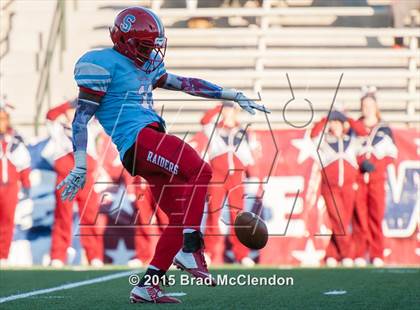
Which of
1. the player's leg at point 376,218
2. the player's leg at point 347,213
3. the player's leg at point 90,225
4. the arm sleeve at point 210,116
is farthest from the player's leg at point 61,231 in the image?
the player's leg at point 376,218

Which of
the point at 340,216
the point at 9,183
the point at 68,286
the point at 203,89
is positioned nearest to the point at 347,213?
the point at 340,216

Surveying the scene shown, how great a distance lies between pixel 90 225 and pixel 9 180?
2.80ft

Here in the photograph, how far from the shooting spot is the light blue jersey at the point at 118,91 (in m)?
4.98

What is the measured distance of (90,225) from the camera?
9.51 meters

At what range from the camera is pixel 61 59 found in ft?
40.0

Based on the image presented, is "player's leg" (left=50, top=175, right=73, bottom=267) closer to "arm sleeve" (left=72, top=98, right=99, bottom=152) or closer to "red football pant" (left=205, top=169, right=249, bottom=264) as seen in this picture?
"red football pant" (left=205, top=169, right=249, bottom=264)

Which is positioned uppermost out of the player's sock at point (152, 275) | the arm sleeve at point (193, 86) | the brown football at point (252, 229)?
the arm sleeve at point (193, 86)

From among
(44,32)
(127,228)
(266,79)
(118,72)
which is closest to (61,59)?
(44,32)

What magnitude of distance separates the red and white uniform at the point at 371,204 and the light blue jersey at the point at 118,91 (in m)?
4.76

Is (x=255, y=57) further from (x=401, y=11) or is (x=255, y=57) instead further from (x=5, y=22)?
(x=5, y=22)

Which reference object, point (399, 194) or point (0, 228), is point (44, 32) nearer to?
point (0, 228)

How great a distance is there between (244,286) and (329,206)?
346 centimetres

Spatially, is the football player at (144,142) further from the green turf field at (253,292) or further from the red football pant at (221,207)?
the red football pant at (221,207)

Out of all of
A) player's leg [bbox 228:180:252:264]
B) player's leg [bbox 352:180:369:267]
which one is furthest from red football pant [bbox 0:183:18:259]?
player's leg [bbox 352:180:369:267]
